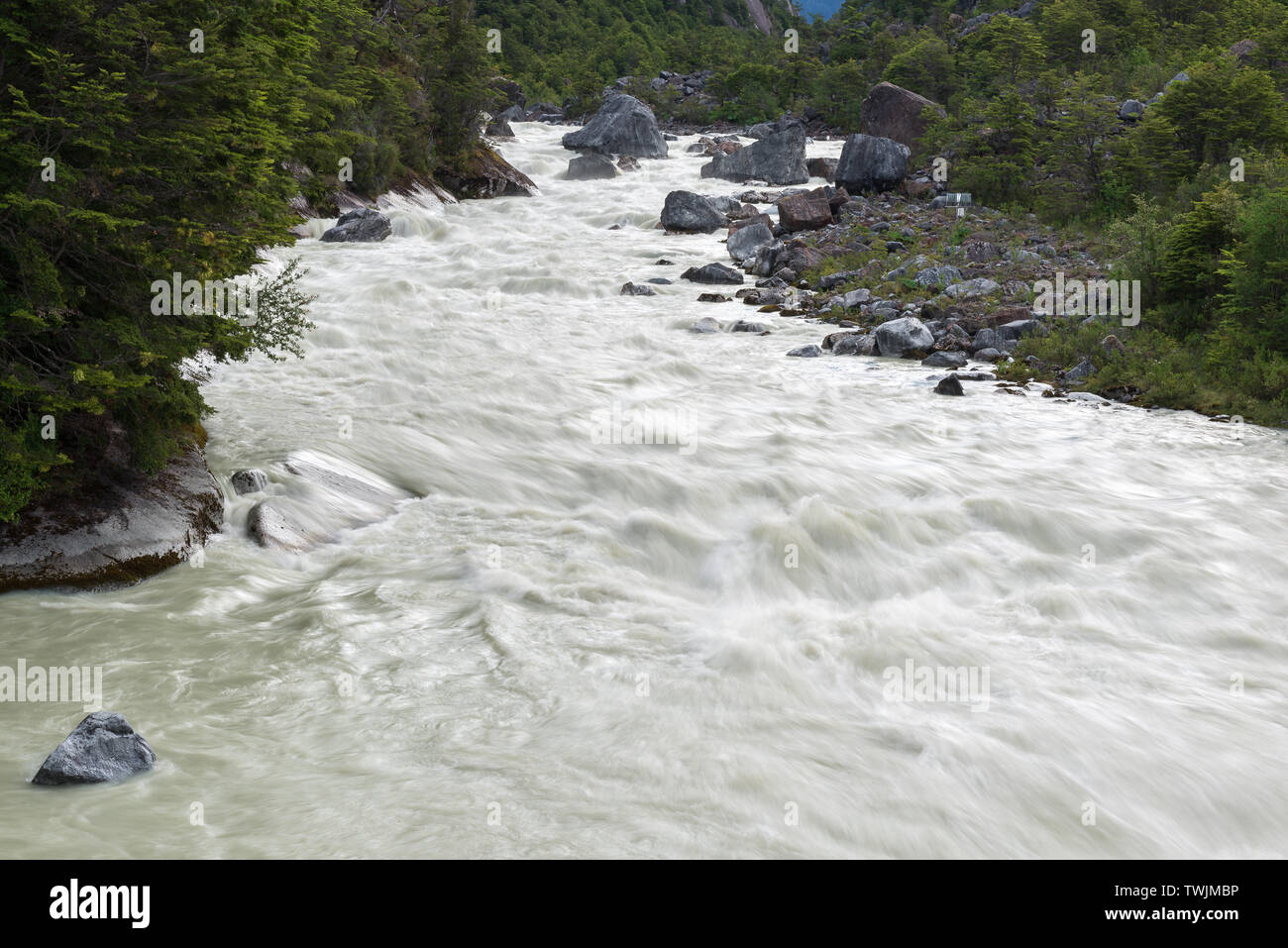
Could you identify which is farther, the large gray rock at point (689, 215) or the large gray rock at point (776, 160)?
the large gray rock at point (776, 160)

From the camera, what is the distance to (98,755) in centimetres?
479

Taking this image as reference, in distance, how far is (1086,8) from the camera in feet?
135

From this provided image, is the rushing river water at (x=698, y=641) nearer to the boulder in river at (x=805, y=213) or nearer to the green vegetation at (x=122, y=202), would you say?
the green vegetation at (x=122, y=202)

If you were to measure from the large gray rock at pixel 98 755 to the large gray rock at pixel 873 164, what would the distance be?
28.8 m

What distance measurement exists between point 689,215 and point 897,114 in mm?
11925

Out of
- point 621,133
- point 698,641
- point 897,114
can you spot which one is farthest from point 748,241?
point 621,133

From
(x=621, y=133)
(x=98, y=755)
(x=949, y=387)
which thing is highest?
(x=621, y=133)

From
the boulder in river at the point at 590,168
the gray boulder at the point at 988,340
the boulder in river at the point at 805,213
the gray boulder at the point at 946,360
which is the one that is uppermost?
the boulder in river at the point at 590,168

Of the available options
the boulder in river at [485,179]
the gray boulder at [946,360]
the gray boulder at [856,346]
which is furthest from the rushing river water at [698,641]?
the boulder in river at [485,179]

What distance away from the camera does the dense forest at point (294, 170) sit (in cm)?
634

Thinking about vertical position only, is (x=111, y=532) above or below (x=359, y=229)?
below

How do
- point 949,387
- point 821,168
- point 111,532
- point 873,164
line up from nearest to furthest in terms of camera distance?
point 111,532
point 949,387
point 873,164
point 821,168

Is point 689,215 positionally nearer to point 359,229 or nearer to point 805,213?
point 805,213

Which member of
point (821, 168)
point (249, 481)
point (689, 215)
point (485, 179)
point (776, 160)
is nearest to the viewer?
point (249, 481)
